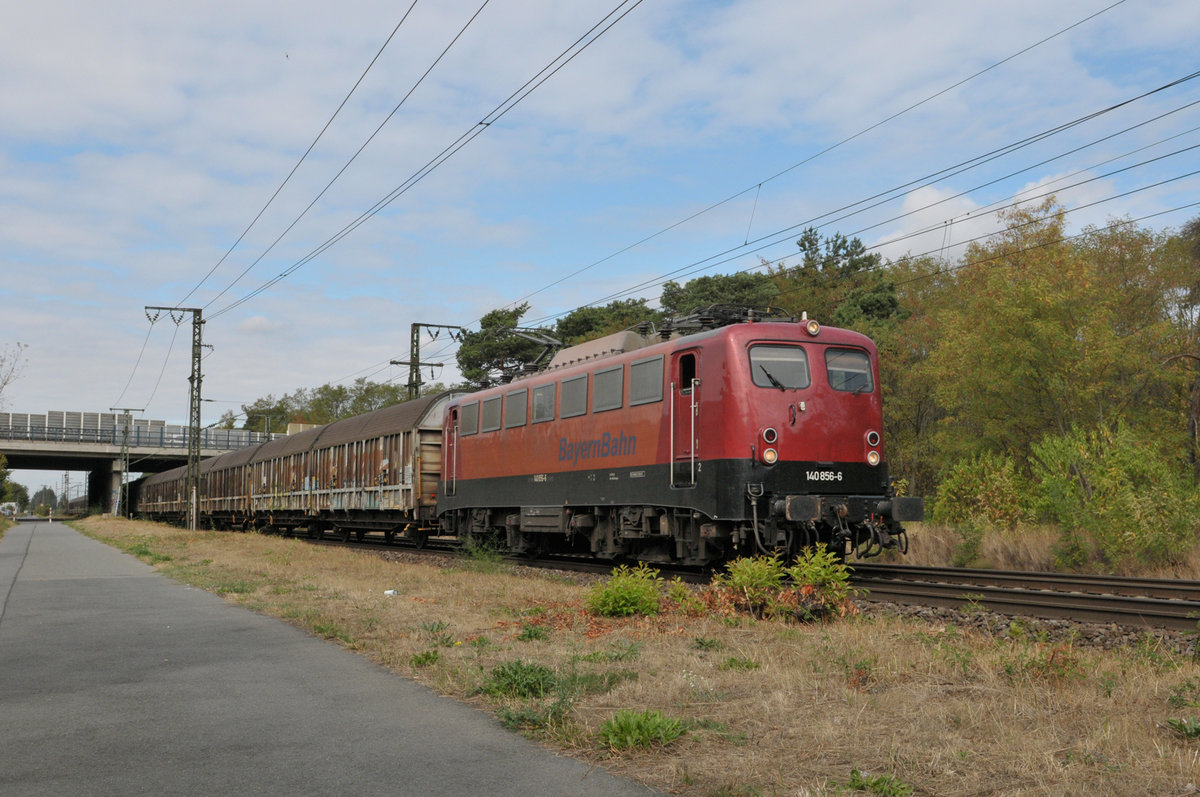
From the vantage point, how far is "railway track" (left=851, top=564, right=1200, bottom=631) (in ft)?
31.8

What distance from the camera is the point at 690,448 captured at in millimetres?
13969

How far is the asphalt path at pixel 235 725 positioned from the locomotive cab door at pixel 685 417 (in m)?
6.02

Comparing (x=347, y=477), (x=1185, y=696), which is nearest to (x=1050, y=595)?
(x=1185, y=696)

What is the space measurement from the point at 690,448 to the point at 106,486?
322 ft

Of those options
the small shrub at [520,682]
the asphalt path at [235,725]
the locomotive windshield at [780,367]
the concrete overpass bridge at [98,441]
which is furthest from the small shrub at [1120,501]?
the concrete overpass bridge at [98,441]

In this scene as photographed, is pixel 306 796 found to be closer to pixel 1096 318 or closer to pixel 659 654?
pixel 659 654

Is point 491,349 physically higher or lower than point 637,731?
higher

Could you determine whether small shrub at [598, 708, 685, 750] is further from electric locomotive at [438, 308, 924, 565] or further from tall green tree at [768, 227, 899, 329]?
tall green tree at [768, 227, 899, 329]

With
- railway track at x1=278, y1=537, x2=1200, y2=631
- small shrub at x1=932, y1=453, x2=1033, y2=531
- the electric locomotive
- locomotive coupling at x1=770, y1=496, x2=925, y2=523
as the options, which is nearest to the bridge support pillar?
the electric locomotive

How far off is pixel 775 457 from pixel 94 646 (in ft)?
27.3

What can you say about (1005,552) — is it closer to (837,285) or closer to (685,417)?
(685,417)

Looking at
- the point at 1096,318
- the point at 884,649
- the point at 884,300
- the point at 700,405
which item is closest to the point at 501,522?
the point at 700,405

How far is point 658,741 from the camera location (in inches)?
213

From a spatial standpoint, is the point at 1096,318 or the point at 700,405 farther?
the point at 1096,318
